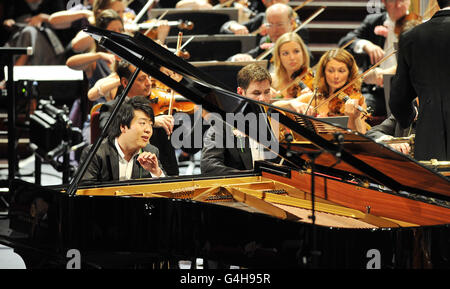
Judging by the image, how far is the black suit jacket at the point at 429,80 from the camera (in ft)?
9.59

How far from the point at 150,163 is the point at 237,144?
0.55 meters

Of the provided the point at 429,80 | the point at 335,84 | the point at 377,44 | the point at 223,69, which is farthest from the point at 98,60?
the point at 429,80

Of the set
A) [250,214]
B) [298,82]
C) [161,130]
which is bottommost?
[250,214]

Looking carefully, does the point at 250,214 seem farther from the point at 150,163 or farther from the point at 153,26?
the point at 153,26

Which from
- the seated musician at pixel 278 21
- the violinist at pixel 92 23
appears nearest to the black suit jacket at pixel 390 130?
the seated musician at pixel 278 21

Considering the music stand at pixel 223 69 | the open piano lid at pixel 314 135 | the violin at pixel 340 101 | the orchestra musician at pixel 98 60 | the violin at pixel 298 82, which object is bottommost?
the open piano lid at pixel 314 135

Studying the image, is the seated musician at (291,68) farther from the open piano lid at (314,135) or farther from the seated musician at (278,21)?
the open piano lid at (314,135)

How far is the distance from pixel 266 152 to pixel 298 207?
0.87 metres

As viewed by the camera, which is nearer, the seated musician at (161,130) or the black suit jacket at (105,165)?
the black suit jacket at (105,165)

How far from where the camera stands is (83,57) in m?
4.78

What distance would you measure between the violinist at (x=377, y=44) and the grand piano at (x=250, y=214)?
6.63ft

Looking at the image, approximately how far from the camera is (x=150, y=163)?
306 centimetres

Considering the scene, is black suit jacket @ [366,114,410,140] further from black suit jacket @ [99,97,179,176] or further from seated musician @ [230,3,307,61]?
seated musician @ [230,3,307,61]
